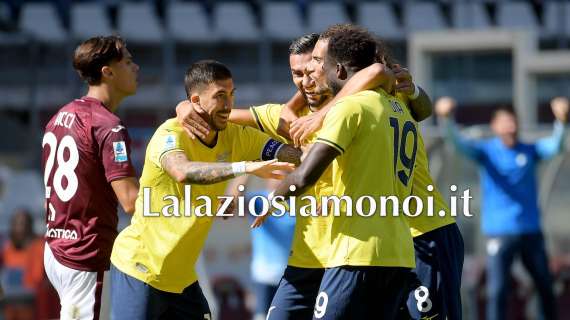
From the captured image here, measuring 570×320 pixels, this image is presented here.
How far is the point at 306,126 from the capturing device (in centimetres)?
514

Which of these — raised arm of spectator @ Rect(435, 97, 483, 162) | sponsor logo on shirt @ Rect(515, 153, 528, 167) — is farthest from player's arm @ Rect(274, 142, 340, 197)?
sponsor logo on shirt @ Rect(515, 153, 528, 167)

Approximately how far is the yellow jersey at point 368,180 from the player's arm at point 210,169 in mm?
354

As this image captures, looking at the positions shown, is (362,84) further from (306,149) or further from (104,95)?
(104,95)

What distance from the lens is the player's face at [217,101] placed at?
17.3 ft

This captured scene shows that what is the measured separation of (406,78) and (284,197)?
128 cm

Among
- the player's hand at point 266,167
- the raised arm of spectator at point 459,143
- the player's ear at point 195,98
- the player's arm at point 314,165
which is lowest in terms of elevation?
the player's arm at point 314,165

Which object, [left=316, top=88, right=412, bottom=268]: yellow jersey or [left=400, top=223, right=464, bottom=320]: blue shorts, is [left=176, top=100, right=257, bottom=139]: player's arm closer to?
[left=316, top=88, right=412, bottom=268]: yellow jersey

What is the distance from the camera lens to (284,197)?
4.59 meters

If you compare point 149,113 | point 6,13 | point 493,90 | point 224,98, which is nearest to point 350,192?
point 224,98

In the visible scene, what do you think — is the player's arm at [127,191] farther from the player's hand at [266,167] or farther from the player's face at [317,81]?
the player's face at [317,81]

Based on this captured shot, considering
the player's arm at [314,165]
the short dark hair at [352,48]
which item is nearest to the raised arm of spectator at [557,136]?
the short dark hair at [352,48]

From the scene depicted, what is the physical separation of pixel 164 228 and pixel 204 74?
770 mm

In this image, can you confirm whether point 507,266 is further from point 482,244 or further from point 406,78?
point 406,78

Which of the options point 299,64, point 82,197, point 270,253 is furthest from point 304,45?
point 270,253
